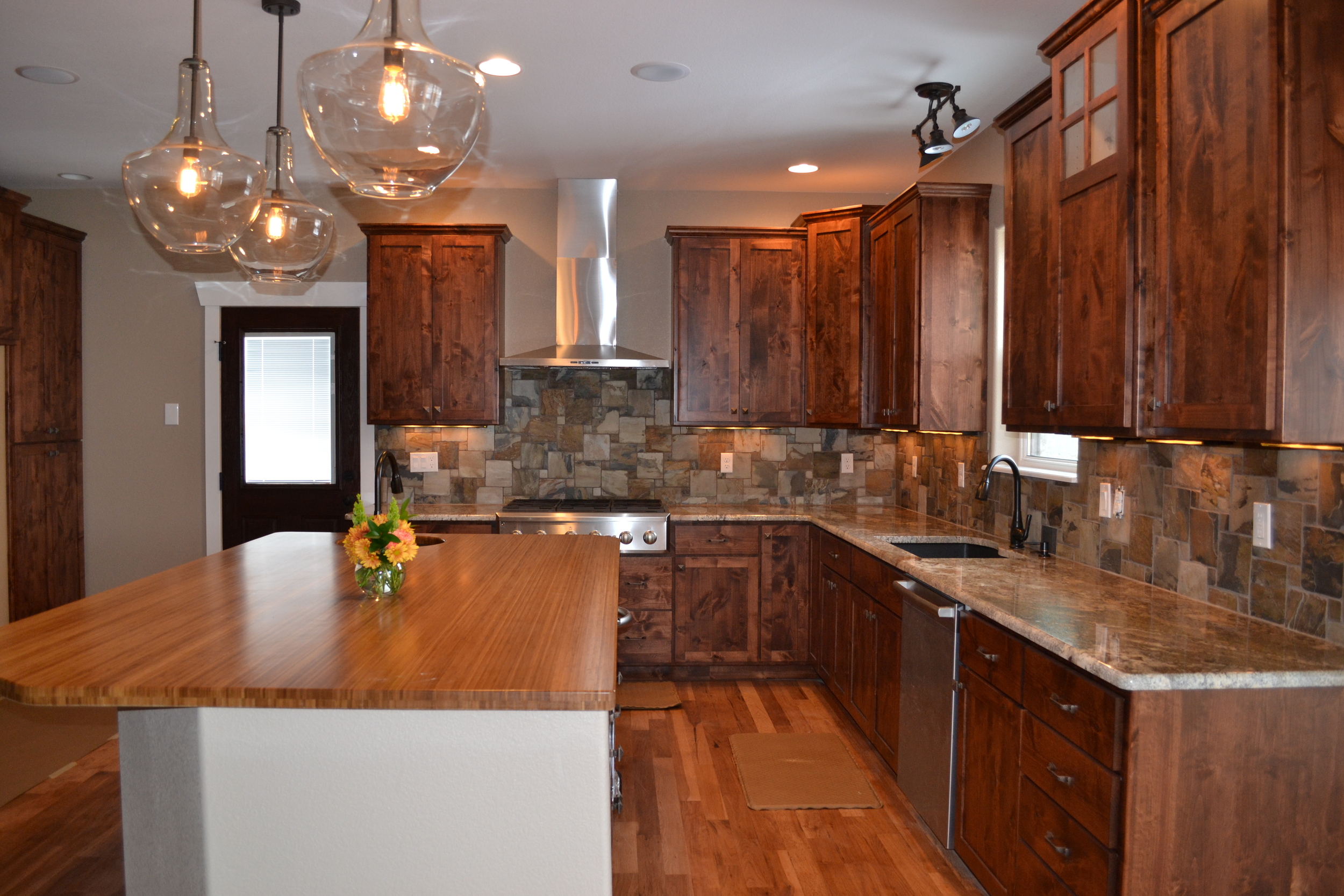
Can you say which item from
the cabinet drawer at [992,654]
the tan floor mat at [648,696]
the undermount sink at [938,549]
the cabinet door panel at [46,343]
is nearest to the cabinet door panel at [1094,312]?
the cabinet drawer at [992,654]

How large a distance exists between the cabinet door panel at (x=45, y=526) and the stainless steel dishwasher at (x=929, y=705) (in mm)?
4488

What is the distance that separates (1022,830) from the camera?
232 cm

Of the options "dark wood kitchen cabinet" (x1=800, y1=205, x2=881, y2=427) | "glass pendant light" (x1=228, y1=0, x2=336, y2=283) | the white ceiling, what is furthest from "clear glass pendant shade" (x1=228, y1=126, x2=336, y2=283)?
"dark wood kitchen cabinet" (x1=800, y1=205, x2=881, y2=427)

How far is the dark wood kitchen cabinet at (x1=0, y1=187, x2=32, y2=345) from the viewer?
177 inches

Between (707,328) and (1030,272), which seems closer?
(1030,272)

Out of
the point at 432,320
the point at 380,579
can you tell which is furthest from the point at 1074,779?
the point at 432,320

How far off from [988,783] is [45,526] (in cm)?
501

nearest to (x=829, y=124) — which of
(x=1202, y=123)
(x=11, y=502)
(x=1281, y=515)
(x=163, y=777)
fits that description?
(x=1202, y=123)

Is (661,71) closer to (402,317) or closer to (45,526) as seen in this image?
(402,317)

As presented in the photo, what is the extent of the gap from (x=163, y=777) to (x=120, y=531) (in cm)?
406

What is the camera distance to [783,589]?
4816mm

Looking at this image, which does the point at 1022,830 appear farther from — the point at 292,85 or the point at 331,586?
the point at 292,85

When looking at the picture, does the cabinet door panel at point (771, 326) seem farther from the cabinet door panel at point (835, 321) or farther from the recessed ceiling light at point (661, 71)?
the recessed ceiling light at point (661, 71)

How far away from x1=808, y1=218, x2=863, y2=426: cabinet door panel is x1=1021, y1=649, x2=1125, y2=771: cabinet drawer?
8.37 ft
